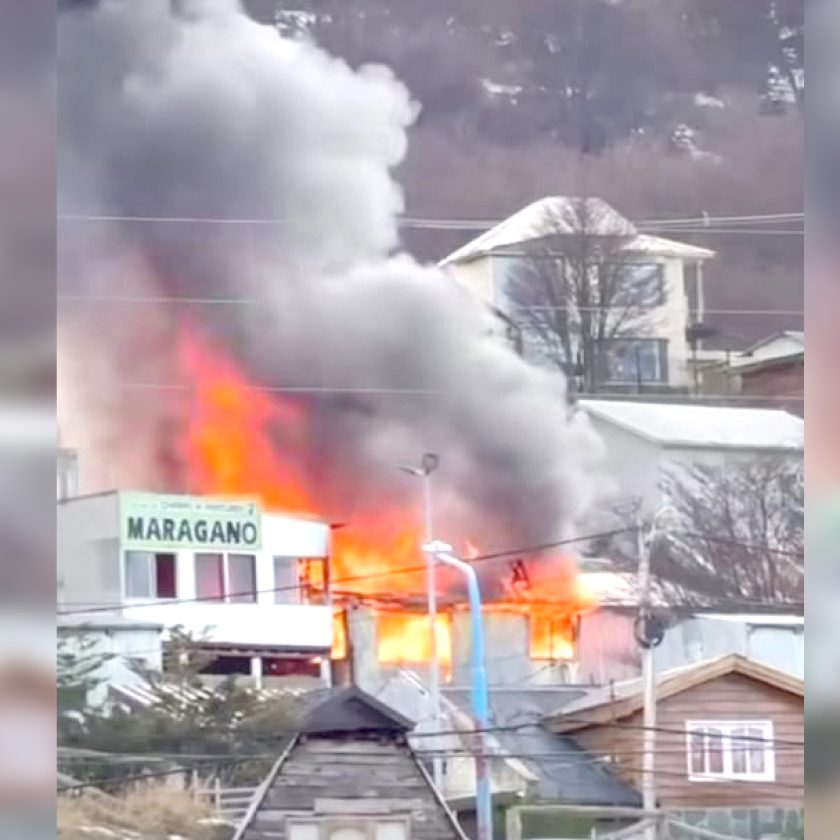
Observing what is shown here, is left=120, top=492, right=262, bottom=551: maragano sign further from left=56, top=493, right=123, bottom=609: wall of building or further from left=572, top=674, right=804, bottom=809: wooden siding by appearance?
left=572, top=674, right=804, bottom=809: wooden siding

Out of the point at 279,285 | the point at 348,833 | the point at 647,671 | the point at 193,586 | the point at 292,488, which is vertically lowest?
the point at 348,833

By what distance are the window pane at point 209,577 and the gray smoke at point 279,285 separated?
120 millimetres

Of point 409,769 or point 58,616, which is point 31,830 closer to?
point 58,616

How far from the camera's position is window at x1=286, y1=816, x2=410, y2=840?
287 cm

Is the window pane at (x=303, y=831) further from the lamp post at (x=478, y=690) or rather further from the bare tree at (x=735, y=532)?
the bare tree at (x=735, y=532)

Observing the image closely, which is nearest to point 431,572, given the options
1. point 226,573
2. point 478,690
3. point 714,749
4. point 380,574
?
point 380,574

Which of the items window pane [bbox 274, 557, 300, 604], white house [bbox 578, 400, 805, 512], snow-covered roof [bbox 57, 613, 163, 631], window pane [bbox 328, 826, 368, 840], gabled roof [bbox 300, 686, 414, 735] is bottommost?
window pane [bbox 328, 826, 368, 840]

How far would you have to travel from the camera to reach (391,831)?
2.89 m

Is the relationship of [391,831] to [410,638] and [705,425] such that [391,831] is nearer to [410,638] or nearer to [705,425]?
[410,638]

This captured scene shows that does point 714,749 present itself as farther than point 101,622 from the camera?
Yes

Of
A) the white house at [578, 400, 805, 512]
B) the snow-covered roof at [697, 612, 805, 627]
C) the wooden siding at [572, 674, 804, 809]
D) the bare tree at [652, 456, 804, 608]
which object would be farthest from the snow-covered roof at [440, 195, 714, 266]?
the wooden siding at [572, 674, 804, 809]

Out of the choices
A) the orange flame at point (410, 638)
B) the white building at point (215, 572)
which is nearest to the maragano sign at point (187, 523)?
the white building at point (215, 572)

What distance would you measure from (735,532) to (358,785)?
0.68 metres

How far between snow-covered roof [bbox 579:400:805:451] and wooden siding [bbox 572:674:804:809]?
13.9 inches
